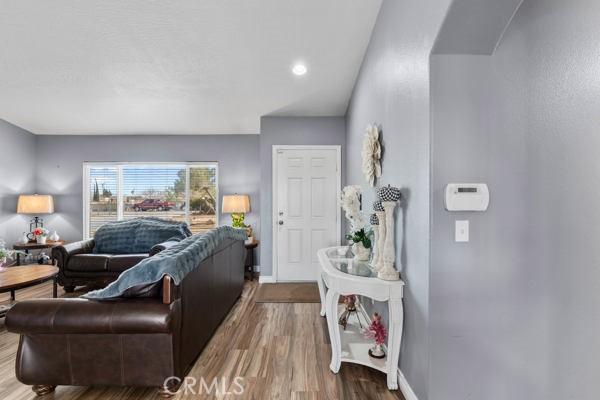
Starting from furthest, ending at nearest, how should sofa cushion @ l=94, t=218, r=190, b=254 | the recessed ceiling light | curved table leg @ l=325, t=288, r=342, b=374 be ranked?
sofa cushion @ l=94, t=218, r=190, b=254, the recessed ceiling light, curved table leg @ l=325, t=288, r=342, b=374

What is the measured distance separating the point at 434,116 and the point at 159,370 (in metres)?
2.06

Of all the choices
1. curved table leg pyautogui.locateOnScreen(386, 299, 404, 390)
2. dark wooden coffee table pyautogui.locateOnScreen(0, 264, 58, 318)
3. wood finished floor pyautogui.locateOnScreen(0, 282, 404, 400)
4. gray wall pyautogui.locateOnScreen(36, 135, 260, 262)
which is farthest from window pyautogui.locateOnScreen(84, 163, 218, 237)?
curved table leg pyautogui.locateOnScreen(386, 299, 404, 390)

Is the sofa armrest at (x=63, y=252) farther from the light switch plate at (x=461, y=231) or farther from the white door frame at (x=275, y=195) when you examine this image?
the light switch plate at (x=461, y=231)

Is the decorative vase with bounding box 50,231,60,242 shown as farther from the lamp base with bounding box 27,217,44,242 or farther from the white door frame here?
the white door frame

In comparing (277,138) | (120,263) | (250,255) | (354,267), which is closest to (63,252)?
(120,263)

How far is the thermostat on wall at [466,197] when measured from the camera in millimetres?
1421

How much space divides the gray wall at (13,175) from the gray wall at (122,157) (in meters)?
0.17

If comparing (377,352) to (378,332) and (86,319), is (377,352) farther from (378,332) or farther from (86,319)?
(86,319)

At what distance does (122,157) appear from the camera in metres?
5.47

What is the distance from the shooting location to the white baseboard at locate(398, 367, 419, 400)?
1682 millimetres

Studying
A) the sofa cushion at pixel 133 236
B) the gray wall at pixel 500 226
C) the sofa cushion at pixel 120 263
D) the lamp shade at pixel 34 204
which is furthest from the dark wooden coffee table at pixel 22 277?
the gray wall at pixel 500 226

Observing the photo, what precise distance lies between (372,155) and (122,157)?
15.9ft

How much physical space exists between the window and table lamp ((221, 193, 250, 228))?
655 millimetres

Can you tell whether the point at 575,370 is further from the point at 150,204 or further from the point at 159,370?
the point at 150,204
